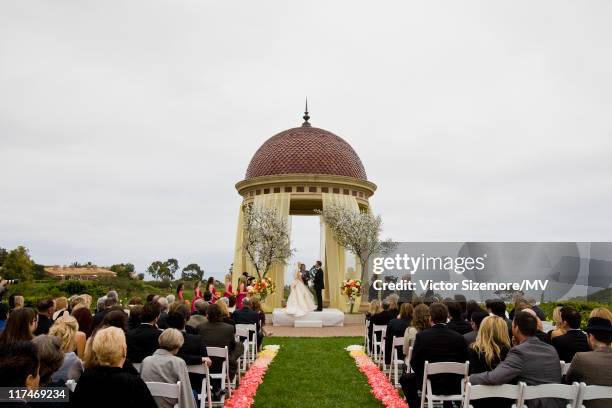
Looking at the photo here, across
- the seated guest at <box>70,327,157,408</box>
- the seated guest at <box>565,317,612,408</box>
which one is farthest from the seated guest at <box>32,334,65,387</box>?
A: the seated guest at <box>565,317,612,408</box>

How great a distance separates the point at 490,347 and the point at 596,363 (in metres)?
1.07

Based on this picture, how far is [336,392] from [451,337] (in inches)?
128

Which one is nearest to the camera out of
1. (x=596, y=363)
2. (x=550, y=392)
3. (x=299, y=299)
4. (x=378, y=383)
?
(x=550, y=392)

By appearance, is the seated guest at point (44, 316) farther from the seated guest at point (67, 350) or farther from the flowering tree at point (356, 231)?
the flowering tree at point (356, 231)

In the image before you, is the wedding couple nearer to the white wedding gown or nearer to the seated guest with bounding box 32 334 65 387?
the white wedding gown

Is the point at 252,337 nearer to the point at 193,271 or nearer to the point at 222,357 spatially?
the point at 222,357

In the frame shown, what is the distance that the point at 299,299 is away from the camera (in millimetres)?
21922

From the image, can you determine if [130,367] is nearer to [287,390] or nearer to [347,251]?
[287,390]

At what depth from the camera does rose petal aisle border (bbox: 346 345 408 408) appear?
8.22m

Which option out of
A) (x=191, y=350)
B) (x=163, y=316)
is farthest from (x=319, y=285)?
(x=191, y=350)

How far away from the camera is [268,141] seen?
1170 inches

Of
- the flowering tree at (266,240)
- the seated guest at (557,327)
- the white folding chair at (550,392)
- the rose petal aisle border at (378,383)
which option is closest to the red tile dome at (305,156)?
the flowering tree at (266,240)

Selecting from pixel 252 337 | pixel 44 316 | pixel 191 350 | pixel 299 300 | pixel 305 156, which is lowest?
pixel 252 337

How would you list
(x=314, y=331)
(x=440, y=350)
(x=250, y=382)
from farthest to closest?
(x=314, y=331), (x=250, y=382), (x=440, y=350)
